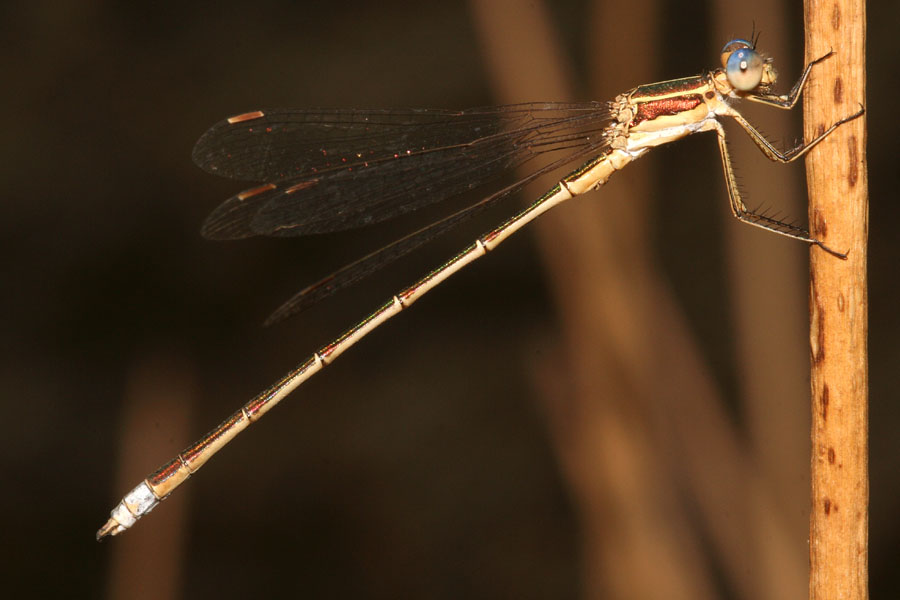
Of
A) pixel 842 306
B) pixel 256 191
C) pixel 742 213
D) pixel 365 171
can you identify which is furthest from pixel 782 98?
pixel 256 191

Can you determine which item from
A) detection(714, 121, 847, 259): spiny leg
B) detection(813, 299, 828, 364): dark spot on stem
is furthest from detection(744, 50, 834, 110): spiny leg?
detection(813, 299, 828, 364): dark spot on stem

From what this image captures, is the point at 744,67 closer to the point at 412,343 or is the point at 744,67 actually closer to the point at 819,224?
the point at 819,224

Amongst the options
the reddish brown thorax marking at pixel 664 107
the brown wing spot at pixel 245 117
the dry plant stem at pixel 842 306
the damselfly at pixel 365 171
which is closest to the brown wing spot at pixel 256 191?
the damselfly at pixel 365 171

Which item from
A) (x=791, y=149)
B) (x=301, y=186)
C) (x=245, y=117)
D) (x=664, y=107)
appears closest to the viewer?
(x=791, y=149)

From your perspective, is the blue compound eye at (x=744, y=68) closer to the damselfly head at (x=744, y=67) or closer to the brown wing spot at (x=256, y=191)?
the damselfly head at (x=744, y=67)

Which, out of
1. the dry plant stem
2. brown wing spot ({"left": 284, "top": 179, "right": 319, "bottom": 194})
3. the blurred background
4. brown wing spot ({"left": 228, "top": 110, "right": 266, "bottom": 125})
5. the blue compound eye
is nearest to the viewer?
the dry plant stem

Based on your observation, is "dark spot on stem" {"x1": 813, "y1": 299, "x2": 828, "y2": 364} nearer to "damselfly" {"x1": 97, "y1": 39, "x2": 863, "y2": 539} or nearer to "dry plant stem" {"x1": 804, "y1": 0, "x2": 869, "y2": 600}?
"dry plant stem" {"x1": 804, "y1": 0, "x2": 869, "y2": 600}

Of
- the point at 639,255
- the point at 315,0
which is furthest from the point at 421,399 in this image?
the point at 315,0
